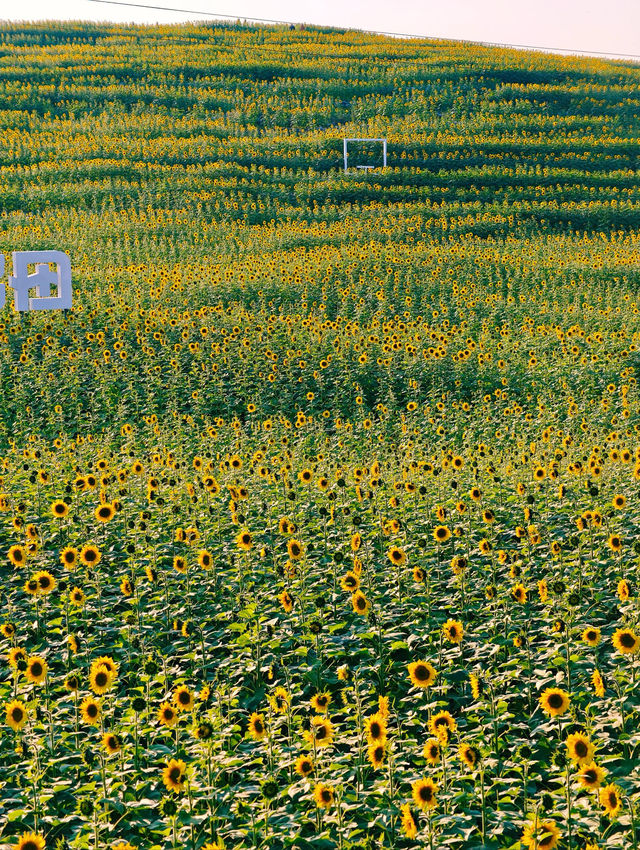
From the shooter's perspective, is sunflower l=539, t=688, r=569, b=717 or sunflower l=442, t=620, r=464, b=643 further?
sunflower l=442, t=620, r=464, b=643

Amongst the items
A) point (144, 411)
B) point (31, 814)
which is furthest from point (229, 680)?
point (144, 411)

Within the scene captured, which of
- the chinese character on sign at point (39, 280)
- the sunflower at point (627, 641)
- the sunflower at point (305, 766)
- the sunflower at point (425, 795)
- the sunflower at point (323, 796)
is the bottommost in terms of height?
the sunflower at point (305, 766)

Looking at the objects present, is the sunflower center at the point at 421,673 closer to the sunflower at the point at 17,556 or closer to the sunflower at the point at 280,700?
the sunflower at the point at 280,700

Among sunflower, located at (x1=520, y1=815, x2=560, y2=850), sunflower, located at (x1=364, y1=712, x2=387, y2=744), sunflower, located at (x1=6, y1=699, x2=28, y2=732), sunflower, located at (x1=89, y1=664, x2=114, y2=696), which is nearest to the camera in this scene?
sunflower, located at (x1=520, y1=815, x2=560, y2=850)

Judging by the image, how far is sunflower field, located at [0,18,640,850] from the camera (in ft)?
13.3

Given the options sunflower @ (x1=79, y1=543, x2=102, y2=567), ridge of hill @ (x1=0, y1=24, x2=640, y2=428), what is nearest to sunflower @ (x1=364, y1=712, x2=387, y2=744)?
sunflower @ (x1=79, y1=543, x2=102, y2=567)

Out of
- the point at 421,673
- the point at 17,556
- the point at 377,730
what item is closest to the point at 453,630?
the point at 421,673

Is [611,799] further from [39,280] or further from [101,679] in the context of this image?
[39,280]

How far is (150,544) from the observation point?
6871mm

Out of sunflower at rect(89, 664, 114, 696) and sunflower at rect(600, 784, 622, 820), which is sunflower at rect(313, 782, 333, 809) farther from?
sunflower at rect(89, 664, 114, 696)

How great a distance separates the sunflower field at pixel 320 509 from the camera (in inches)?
160

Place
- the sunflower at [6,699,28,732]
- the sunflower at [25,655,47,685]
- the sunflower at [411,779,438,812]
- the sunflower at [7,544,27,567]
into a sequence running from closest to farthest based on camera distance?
the sunflower at [411,779,438,812], the sunflower at [6,699,28,732], the sunflower at [25,655,47,685], the sunflower at [7,544,27,567]

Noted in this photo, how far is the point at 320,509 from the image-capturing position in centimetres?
632

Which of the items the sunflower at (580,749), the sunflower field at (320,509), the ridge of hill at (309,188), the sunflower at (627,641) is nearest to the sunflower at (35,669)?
the sunflower field at (320,509)
